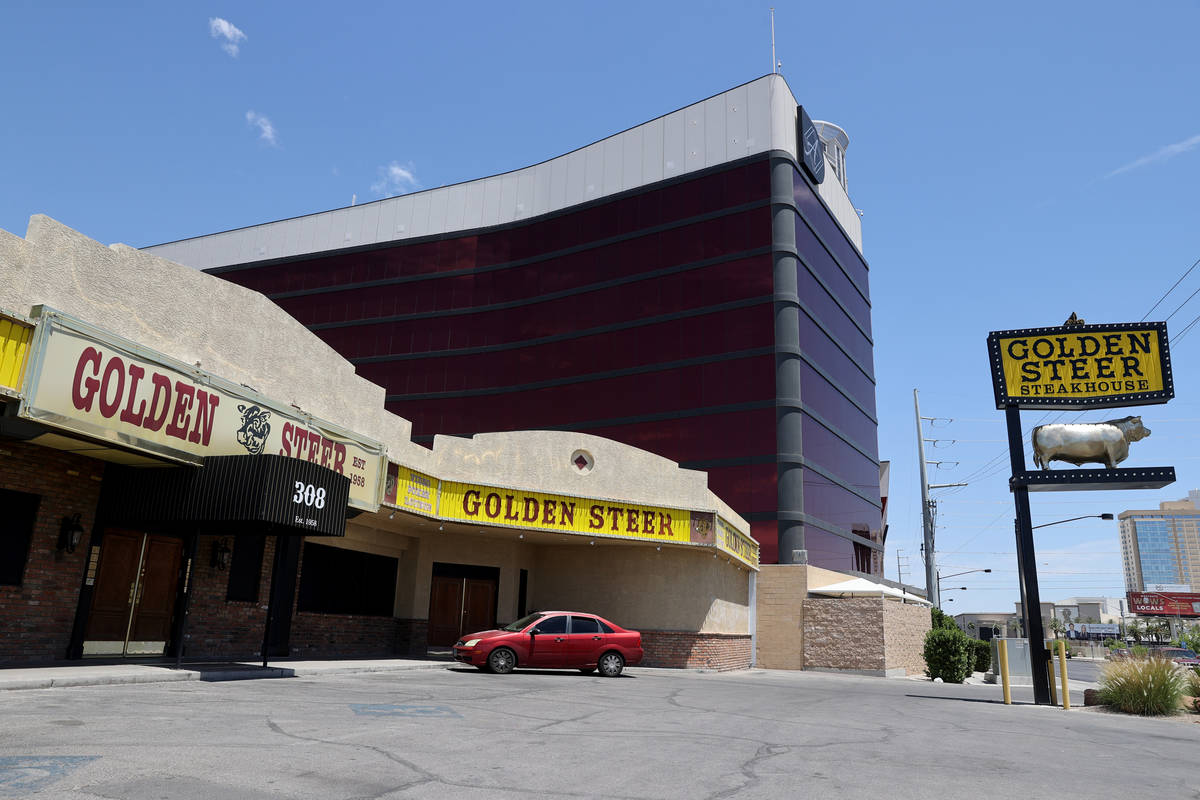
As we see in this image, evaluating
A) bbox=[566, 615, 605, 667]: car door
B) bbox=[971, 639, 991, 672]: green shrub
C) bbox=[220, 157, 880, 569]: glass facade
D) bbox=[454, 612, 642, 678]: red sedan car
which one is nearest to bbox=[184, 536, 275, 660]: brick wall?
bbox=[454, 612, 642, 678]: red sedan car

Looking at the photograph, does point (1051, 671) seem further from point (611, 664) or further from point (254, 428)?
point (254, 428)

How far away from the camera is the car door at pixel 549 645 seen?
65.5ft

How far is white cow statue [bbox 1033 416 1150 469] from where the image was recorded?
20.0 metres

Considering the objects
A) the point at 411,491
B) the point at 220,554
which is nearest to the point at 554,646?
the point at 411,491

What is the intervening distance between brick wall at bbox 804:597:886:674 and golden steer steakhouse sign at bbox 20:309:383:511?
22.8 metres

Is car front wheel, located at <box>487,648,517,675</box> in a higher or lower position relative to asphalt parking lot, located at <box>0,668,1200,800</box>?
higher

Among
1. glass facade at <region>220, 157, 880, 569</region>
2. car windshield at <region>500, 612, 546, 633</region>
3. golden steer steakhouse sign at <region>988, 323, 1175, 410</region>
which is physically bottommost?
car windshield at <region>500, 612, 546, 633</region>

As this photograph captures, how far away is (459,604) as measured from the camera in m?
27.0

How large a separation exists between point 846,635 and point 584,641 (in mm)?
16318

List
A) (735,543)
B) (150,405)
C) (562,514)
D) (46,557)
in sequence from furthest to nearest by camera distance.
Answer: (735,543) → (562,514) → (46,557) → (150,405)

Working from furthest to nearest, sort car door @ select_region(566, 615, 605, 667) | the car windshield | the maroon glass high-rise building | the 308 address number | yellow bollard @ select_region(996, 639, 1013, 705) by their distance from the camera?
1. the maroon glass high-rise building
2. car door @ select_region(566, 615, 605, 667)
3. the car windshield
4. yellow bollard @ select_region(996, 639, 1013, 705)
5. the 308 address number

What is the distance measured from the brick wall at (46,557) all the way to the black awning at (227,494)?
48 centimetres

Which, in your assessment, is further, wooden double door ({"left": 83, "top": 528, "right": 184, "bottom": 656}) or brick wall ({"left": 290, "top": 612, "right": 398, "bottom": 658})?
brick wall ({"left": 290, "top": 612, "right": 398, "bottom": 658})

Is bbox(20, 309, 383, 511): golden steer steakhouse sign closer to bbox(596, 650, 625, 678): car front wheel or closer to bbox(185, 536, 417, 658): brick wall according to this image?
bbox(185, 536, 417, 658): brick wall
